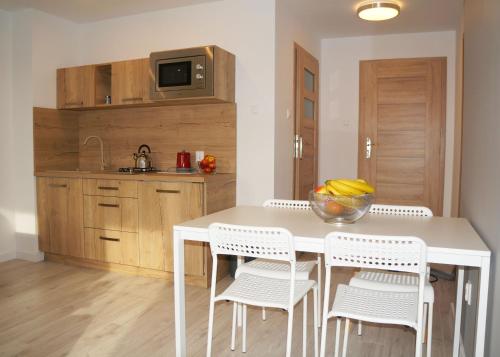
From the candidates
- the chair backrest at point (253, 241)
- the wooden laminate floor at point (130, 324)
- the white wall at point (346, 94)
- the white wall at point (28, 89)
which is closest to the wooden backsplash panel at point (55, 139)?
the white wall at point (28, 89)

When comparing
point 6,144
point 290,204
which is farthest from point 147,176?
point 6,144

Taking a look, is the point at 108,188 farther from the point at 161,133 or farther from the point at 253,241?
the point at 253,241

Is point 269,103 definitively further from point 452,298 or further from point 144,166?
point 452,298

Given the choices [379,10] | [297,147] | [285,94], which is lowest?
[297,147]

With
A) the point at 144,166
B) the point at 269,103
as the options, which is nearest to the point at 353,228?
the point at 269,103

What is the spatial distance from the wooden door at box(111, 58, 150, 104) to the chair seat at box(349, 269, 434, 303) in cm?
262

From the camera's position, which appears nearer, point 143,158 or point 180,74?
point 180,74

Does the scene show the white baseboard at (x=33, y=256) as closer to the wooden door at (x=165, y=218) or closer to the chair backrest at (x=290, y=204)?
the wooden door at (x=165, y=218)

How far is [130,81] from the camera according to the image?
4000 millimetres

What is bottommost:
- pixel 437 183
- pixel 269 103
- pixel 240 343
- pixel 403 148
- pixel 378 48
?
pixel 240 343

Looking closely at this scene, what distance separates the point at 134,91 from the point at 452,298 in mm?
3214

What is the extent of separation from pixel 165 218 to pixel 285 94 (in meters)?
1.60

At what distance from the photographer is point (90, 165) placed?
4676 millimetres

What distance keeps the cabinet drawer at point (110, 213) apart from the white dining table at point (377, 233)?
1.44 m
